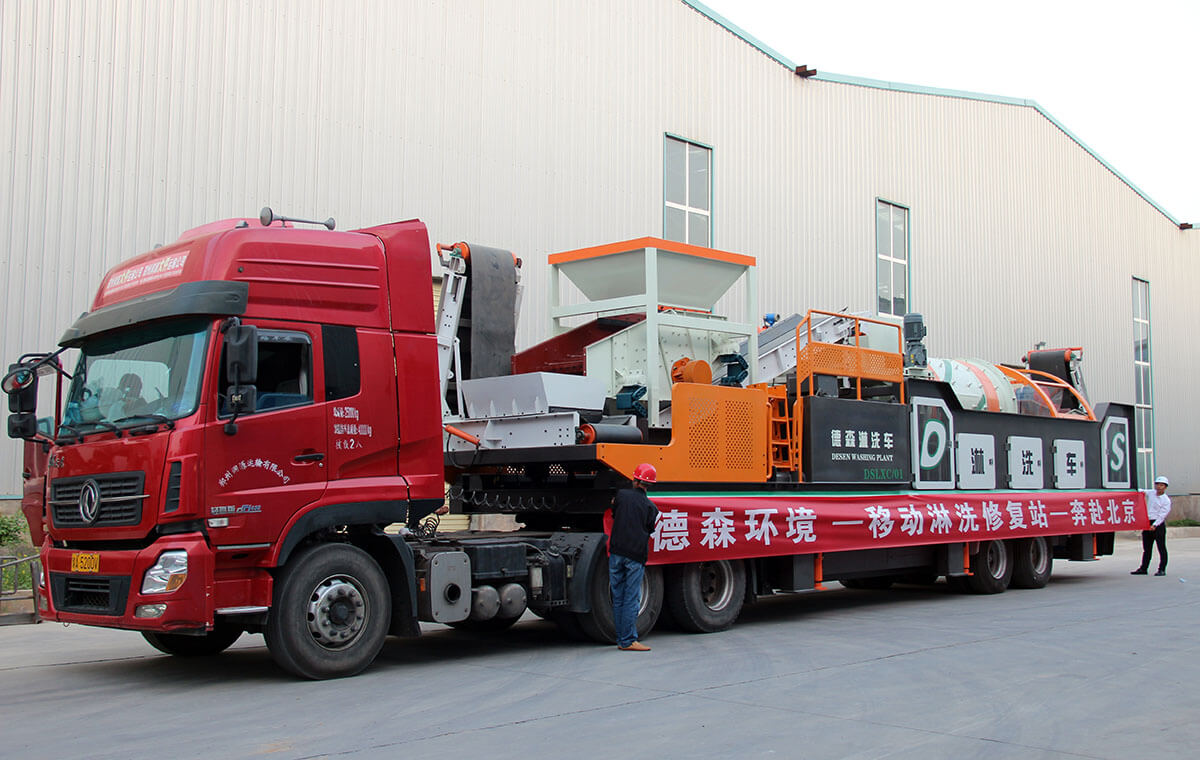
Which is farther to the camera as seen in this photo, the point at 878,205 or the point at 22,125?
the point at 878,205

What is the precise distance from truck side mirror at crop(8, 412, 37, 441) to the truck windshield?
265 millimetres

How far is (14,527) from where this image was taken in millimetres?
14195

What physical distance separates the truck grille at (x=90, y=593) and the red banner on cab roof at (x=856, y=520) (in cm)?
467

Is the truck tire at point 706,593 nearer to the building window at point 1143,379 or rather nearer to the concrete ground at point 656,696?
the concrete ground at point 656,696

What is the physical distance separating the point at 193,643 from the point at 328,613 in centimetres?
204

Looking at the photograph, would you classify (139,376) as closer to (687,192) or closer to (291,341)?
(291,341)

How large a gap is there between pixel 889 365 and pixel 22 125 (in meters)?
11.6

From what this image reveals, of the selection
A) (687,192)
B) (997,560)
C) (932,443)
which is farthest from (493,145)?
(997,560)

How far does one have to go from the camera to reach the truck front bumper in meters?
8.05

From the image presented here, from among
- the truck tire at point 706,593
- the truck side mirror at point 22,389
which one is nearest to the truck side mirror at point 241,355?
the truck side mirror at point 22,389

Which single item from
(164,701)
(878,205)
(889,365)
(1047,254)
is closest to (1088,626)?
(889,365)

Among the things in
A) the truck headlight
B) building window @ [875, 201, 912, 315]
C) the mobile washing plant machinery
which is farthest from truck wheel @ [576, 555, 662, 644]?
building window @ [875, 201, 912, 315]

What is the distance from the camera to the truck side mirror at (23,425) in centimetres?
876

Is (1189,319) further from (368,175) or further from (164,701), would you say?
(164,701)
